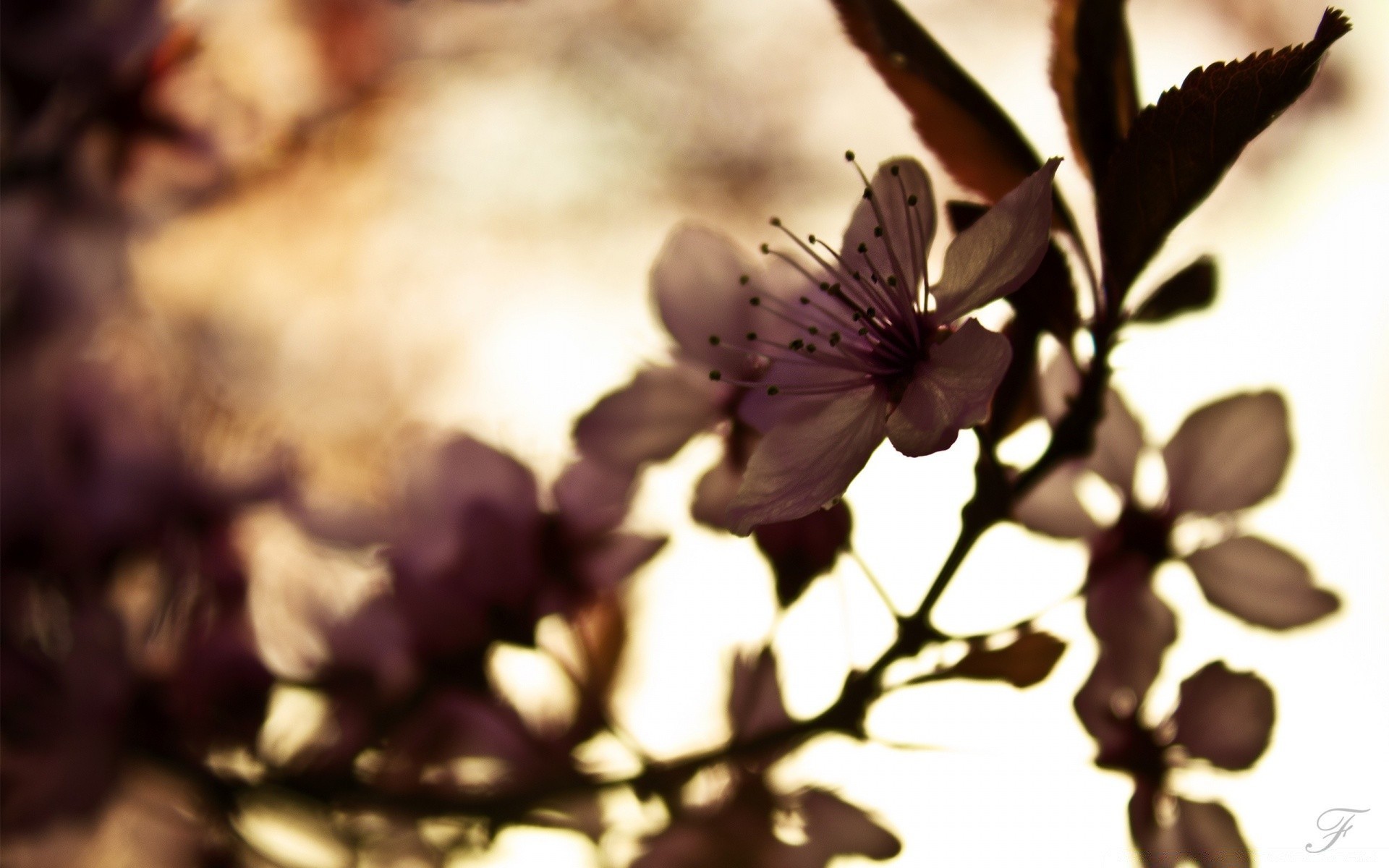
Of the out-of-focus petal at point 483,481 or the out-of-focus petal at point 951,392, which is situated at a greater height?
the out-of-focus petal at point 483,481

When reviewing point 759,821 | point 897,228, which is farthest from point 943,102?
point 759,821

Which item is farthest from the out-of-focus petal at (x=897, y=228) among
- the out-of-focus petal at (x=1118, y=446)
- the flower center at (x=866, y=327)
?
the out-of-focus petal at (x=1118, y=446)

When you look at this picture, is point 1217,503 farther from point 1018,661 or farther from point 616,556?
point 616,556

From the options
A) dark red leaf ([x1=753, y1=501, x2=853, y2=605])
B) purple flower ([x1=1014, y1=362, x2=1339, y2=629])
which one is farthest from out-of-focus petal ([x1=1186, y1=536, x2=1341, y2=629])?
dark red leaf ([x1=753, y1=501, x2=853, y2=605])

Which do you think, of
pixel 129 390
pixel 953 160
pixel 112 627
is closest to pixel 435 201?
pixel 129 390

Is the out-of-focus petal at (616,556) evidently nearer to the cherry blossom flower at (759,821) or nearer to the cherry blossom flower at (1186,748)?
the cherry blossom flower at (759,821)

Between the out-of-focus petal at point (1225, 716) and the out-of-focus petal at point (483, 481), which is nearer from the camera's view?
the out-of-focus petal at point (1225, 716)

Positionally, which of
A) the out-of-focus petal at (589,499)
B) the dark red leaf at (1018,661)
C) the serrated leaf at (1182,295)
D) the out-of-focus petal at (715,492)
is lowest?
the dark red leaf at (1018,661)
